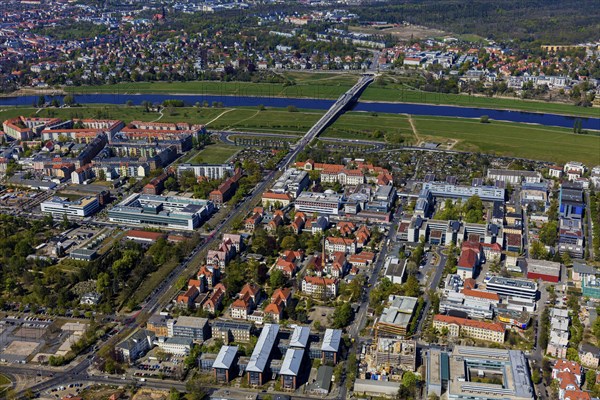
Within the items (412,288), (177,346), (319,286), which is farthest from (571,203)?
(177,346)

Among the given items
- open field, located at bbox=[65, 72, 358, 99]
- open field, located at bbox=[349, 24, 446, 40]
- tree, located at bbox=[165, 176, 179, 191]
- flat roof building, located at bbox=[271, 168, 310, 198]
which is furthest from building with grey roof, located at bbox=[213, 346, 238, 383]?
open field, located at bbox=[349, 24, 446, 40]

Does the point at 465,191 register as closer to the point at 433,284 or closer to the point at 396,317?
the point at 433,284

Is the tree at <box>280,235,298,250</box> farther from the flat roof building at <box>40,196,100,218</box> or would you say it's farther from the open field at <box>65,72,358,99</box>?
the open field at <box>65,72,358,99</box>

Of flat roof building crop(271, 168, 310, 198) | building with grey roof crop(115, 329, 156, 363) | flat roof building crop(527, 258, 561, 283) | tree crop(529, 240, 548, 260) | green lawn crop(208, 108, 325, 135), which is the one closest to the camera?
building with grey roof crop(115, 329, 156, 363)

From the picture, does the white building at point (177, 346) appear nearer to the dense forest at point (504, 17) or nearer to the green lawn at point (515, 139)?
the green lawn at point (515, 139)

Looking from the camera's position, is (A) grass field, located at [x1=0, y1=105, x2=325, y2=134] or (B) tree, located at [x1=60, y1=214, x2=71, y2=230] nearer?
(B) tree, located at [x1=60, y1=214, x2=71, y2=230]

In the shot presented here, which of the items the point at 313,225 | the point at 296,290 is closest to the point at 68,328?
the point at 296,290

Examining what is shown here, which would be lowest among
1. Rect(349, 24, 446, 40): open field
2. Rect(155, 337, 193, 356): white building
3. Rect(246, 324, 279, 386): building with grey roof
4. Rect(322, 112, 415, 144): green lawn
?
Rect(155, 337, 193, 356): white building

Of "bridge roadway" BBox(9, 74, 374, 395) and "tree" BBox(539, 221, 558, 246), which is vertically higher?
"tree" BBox(539, 221, 558, 246)

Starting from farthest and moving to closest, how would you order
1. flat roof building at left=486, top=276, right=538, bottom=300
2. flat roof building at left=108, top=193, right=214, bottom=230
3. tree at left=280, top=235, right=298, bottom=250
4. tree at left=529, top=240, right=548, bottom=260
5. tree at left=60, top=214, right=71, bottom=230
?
1. flat roof building at left=108, top=193, right=214, bottom=230
2. tree at left=60, top=214, right=71, bottom=230
3. tree at left=280, top=235, right=298, bottom=250
4. tree at left=529, top=240, right=548, bottom=260
5. flat roof building at left=486, top=276, right=538, bottom=300
